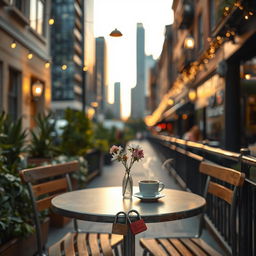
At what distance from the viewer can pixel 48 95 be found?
59.4 ft

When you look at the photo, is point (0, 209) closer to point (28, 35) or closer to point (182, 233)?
point (182, 233)

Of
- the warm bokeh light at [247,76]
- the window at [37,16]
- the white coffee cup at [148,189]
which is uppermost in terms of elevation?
the window at [37,16]

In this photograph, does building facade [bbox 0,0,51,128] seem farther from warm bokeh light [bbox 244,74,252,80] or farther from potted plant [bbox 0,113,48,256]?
warm bokeh light [bbox 244,74,252,80]

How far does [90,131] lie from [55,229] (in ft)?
18.1

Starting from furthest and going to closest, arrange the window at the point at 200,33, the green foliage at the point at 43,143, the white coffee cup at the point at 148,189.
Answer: the window at the point at 200,33, the green foliage at the point at 43,143, the white coffee cup at the point at 148,189

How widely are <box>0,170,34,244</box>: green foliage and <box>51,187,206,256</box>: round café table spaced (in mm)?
1023

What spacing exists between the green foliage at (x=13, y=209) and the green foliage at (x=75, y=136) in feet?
18.1

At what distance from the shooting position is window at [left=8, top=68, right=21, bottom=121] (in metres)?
13.4

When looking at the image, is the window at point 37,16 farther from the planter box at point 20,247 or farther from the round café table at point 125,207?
the round café table at point 125,207

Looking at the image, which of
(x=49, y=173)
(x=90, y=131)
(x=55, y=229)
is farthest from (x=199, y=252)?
(x=90, y=131)

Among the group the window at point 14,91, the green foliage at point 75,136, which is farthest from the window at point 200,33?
the green foliage at point 75,136

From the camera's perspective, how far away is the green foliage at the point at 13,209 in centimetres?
433

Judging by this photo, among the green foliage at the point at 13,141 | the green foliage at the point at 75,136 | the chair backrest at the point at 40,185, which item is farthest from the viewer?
the green foliage at the point at 75,136

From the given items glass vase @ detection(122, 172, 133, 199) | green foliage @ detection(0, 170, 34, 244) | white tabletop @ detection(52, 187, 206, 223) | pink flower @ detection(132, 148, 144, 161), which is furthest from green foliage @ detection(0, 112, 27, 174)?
pink flower @ detection(132, 148, 144, 161)
